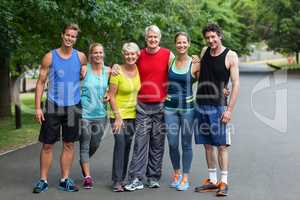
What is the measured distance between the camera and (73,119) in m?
5.97

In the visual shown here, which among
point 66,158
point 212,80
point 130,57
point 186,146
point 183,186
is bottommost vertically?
point 183,186

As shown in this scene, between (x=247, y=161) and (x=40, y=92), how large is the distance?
11.3ft

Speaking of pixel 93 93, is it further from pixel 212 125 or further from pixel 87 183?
pixel 212 125

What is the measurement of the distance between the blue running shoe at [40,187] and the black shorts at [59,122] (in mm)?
514

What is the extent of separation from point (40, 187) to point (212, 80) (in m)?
2.38

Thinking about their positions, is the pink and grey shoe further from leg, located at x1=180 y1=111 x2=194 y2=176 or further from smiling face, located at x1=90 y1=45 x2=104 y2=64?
smiling face, located at x1=90 y1=45 x2=104 y2=64

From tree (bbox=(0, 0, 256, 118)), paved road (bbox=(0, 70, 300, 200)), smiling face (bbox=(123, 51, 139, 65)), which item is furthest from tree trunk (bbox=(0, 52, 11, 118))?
smiling face (bbox=(123, 51, 139, 65))

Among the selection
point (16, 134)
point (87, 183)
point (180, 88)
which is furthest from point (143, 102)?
point (16, 134)

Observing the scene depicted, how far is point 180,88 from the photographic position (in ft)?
19.4

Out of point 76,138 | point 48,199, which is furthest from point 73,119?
point 48,199

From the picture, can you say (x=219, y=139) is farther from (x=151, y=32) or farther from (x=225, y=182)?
(x=151, y=32)

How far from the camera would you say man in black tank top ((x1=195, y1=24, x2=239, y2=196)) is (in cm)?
577

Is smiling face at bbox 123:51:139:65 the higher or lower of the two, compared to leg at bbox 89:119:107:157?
higher

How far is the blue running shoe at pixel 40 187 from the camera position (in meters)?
5.94
